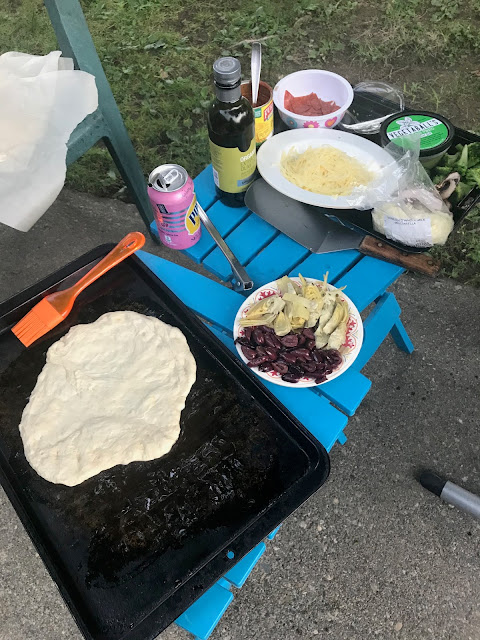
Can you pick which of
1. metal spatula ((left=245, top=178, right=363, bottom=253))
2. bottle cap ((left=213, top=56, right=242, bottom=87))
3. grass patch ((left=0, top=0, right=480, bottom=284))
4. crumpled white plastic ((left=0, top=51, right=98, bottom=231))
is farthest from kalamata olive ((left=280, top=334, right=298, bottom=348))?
grass patch ((left=0, top=0, right=480, bottom=284))

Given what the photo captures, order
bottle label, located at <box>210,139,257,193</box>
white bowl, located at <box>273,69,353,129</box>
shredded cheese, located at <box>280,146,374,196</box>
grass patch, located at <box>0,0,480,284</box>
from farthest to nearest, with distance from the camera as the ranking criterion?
grass patch, located at <box>0,0,480,284</box>
white bowl, located at <box>273,69,353,129</box>
shredded cheese, located at <box>280,146,374,196</box>
bottle label, located at <box>210,139,257,193</box>

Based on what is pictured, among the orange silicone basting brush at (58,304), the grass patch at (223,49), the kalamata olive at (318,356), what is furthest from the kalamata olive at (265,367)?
the grass patch at (223,49)

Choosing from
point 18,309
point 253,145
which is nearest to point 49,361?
point 18,309

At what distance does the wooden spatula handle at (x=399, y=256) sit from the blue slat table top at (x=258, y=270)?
0.19 feet

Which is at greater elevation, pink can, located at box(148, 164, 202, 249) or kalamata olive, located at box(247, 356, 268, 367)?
pink can, located at box(148, 164, 202, 249)

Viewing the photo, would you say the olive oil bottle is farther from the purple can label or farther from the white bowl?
the white bowl

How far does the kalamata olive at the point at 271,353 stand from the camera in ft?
5.19

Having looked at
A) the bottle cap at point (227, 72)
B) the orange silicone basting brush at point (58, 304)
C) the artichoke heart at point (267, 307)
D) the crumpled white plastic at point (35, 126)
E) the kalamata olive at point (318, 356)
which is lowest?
the kalamata olive at point (318, 356)

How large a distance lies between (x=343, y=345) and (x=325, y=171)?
0.74m

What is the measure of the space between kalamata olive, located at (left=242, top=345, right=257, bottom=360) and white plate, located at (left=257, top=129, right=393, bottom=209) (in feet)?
2.10

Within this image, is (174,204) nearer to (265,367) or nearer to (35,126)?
(265,367)

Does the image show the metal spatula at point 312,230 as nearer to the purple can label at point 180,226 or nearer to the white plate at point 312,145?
the white plate at point 312,145

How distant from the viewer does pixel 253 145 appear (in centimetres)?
184

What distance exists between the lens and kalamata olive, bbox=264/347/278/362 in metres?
1.58
